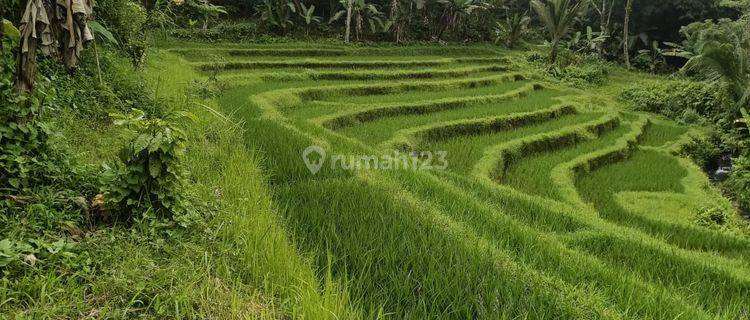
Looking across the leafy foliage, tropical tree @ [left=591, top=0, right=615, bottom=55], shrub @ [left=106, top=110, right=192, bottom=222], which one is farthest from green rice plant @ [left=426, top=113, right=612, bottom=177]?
tropical tree @ [left=591, top=0, right=615, bottom=55]

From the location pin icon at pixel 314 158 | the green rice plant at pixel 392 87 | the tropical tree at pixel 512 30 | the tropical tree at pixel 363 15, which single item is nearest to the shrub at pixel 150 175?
the location pin icon at pixel 314 158

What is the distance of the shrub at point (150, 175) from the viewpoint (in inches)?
89.4

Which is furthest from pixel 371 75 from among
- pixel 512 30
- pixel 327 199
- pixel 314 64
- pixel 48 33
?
pixel 512 30

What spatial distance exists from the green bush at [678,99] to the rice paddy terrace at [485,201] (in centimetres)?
88

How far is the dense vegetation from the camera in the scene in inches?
77.9

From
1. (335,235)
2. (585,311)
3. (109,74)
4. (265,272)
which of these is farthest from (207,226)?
(109,74)

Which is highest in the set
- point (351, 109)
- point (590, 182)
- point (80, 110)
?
point (80, 110)

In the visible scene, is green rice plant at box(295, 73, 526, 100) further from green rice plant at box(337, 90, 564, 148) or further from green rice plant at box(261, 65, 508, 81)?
green rice plant at box(337, 90, 564, 148)

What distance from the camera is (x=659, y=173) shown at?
6.88 metres

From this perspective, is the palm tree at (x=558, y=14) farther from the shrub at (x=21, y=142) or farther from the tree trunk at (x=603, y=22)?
the shrub at (x=21, y=142)

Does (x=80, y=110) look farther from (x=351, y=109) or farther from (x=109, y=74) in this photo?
(x=351, y=109)

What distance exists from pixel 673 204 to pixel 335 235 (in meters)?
4.53

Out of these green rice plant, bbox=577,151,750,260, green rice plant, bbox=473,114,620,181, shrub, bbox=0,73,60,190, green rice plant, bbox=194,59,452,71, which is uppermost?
shrub, bbox=0,73,60,190

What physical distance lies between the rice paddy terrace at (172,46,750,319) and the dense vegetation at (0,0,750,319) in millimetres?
20
